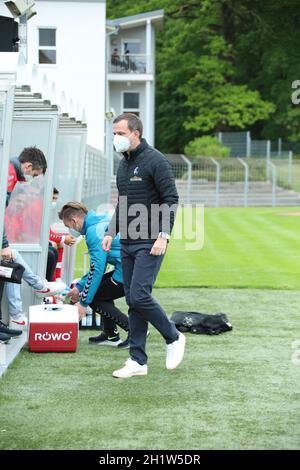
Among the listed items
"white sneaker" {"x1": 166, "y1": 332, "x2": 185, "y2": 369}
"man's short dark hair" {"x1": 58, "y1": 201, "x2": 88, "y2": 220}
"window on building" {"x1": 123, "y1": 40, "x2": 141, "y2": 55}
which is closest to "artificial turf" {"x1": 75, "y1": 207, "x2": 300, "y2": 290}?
"man's short dark hair" {"x1": 58, "y1": 201, "x2": 88, "y2": 220}

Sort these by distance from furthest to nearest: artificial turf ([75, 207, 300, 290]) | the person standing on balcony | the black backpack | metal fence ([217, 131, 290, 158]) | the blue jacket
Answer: metal fence ([217, 131, 290, 158])
the person standing on balcony
artificial turf ([75, 207, 300, 290])
the black backpack
the blue jacket

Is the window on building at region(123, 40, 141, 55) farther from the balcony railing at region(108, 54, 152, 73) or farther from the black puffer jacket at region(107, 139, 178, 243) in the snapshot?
the black puffer jacket at region(107, 139, 178, 243)

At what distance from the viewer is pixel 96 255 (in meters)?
9.21

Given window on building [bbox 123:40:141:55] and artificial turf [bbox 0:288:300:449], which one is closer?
artificial turf [bbox 0:288:300:449]

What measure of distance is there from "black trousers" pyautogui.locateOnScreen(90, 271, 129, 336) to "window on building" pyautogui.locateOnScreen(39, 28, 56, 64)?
34015 millimetres

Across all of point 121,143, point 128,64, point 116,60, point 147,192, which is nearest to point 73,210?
point 147,192

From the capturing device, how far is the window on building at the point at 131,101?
2068 inches

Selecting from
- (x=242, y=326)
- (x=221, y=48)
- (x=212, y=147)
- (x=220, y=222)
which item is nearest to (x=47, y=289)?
(x=242, y=326)

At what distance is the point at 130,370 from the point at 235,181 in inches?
1504

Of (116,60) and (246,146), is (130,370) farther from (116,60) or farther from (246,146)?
(246,146)

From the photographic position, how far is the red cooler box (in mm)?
9328

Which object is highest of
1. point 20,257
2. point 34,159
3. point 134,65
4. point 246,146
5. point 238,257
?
point 134,65

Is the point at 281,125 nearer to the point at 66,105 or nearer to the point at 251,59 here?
the point at 251,59

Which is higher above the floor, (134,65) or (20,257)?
(134,65)
